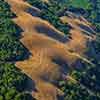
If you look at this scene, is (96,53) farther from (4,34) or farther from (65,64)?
(4,34)

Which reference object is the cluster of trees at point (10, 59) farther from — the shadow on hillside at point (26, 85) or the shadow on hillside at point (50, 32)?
the shadow on hillside at point (50, 32)

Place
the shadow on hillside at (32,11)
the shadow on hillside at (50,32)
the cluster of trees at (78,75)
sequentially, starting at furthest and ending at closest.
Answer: the shadow on hillside at (32,11), the shadow on hillside at (50,32), the cluster of trees at (78,75)

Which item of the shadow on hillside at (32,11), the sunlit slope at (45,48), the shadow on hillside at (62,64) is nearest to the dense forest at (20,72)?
the shadow on hillside at (62,64)

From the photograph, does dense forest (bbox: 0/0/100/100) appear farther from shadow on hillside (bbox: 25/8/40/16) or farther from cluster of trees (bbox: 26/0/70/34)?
shadow on hillside (bbox: 25/8/40/16)

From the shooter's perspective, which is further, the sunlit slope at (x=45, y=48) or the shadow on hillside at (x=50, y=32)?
the shadow on hillside at (x=50, y=32)

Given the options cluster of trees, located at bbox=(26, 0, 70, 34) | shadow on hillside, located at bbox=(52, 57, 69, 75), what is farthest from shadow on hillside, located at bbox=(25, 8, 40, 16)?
shadow on hillside, located at bbox=(52, 57, 69, 75)

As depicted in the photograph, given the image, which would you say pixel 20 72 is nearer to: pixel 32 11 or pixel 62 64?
pixel 62 64

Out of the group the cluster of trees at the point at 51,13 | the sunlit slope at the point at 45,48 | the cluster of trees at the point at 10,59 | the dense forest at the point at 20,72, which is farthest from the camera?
the cluster of trees at the point at 51,13
